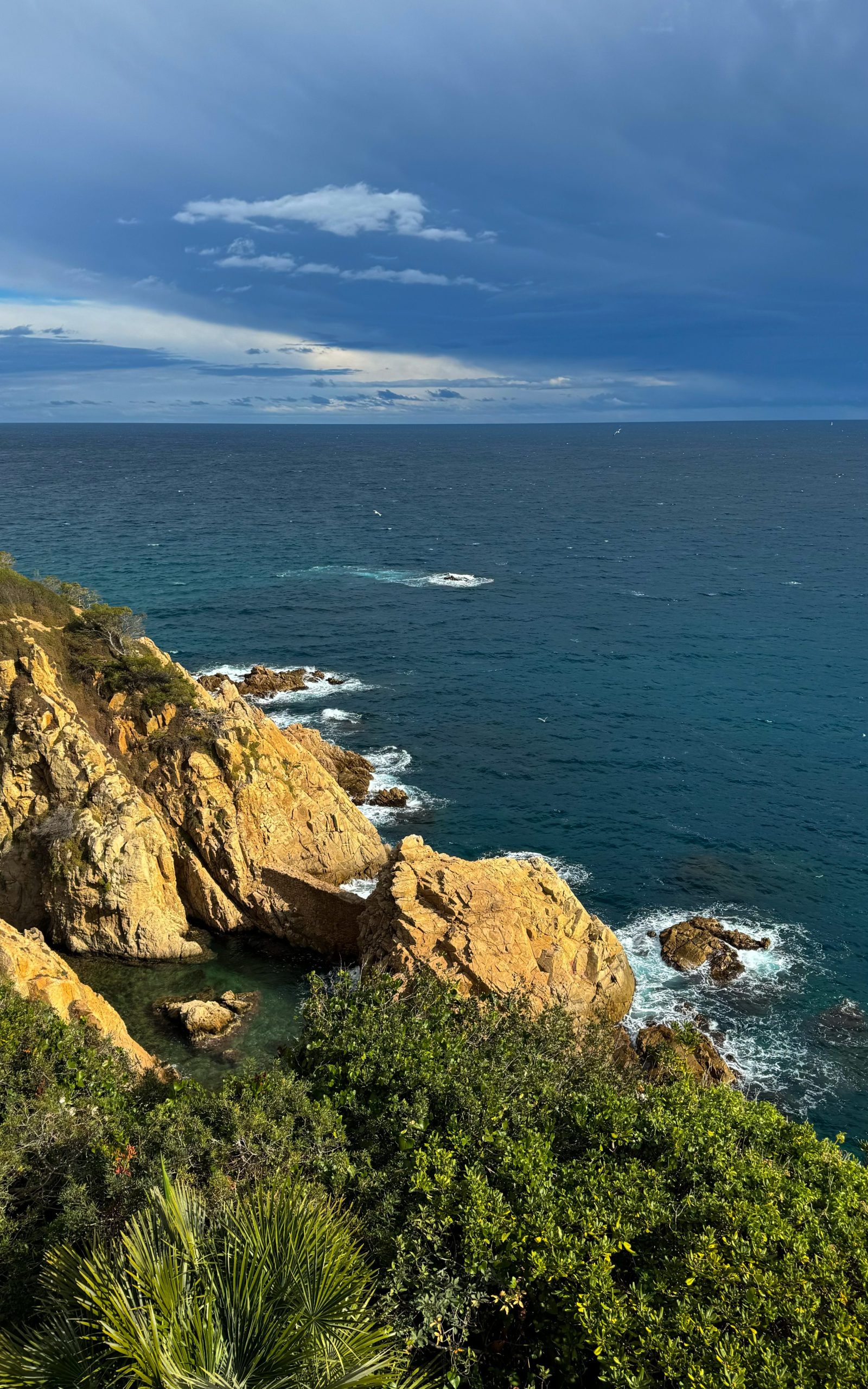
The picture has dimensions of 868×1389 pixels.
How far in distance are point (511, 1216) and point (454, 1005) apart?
29.8ft

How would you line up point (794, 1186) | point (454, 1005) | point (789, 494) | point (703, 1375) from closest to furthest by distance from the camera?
point (703, 1375) < point (794, 1186) < point (454, 1005) < point (789, 494)

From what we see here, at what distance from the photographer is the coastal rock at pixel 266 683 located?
64.4m

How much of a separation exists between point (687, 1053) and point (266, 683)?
43.8 meters

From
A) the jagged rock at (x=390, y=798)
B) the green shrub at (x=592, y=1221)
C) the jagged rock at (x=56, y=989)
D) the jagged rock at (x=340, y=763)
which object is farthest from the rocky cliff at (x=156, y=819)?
the green shrub at (x=592, y=1221)

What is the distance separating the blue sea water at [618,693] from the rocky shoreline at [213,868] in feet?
11.7

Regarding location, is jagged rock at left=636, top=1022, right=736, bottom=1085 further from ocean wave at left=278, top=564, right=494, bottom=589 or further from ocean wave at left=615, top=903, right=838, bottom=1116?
ocean wave at left=278, top=564, right=494, bottom=589

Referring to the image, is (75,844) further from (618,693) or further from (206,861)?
(618,693)

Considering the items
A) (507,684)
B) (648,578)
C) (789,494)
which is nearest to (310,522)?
(648,578)

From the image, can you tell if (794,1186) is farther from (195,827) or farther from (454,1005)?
(195,827)

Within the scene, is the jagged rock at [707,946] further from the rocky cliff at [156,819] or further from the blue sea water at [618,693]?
the rocky cliff at [156,819]

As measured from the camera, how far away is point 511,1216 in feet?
47.2

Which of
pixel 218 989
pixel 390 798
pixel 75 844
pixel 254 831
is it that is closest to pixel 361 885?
pixel 254 831

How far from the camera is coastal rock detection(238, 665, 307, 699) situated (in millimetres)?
64375

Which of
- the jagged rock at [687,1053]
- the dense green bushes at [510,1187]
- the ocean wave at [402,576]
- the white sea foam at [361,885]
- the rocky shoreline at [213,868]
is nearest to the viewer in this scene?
the dense green bushes at [510,1187]
